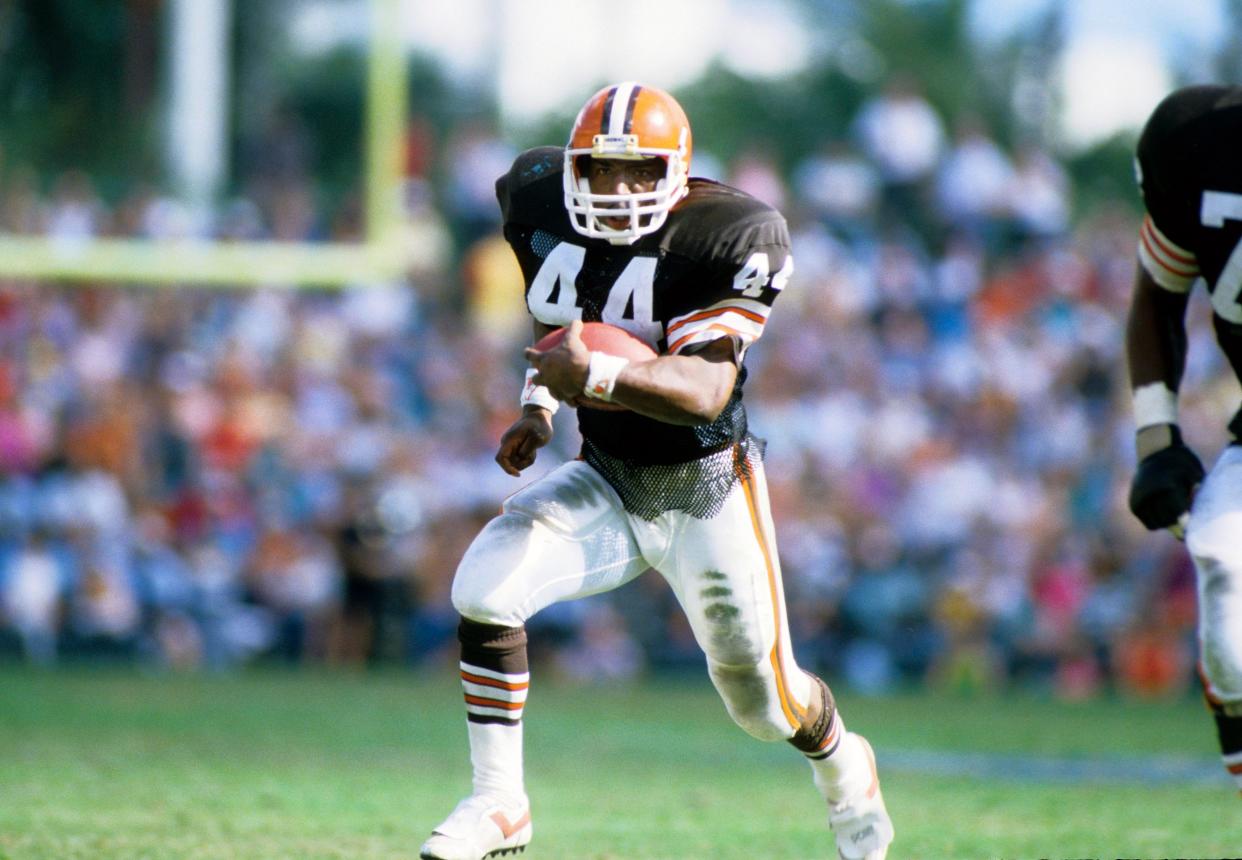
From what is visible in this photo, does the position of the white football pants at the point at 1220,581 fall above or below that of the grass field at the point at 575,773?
above

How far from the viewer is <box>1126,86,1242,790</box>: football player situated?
12.7ft

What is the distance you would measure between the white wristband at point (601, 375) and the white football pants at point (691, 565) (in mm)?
503

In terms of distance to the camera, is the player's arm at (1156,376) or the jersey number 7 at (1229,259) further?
the player's arm at (1156,376)

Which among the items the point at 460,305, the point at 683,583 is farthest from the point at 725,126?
the point at 683,583

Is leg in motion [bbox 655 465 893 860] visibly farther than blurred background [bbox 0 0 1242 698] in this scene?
No

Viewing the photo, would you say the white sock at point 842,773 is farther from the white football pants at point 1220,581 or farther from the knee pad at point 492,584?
the white football pants at point 1220,581

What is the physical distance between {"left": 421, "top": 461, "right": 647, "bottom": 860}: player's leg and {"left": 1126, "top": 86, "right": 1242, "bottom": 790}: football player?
1.41 meters

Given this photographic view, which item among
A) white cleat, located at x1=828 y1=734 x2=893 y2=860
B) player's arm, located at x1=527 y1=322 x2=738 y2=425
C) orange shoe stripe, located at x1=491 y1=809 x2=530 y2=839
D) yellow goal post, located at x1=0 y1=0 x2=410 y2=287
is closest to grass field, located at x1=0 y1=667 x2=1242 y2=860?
white cleat, located at x1=828 y1=734 x2=893 y2=860

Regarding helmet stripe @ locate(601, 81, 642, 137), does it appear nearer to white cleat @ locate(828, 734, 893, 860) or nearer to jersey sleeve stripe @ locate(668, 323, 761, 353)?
jersey sleeve stripe @ locate(668, 323, 761, 353)

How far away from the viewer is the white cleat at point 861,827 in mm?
4688

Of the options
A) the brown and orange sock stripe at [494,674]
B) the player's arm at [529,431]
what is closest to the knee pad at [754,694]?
the brown and orange sock stripe at [494,674]

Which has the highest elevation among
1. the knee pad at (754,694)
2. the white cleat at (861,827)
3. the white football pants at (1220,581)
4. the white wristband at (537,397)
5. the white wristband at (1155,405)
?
the white wristband at (1155,405)

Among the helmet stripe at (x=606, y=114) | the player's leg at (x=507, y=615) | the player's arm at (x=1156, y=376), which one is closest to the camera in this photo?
the player's arm at (x=1156, y=376)

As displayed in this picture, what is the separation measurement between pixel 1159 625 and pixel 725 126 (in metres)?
18.8
